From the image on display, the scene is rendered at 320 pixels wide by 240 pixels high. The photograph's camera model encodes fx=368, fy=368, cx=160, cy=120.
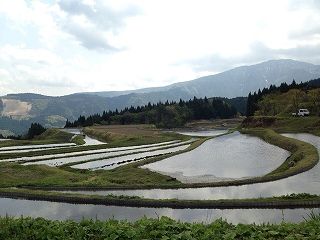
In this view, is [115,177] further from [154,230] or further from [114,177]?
[154,230]

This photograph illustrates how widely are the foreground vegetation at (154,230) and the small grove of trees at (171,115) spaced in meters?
142

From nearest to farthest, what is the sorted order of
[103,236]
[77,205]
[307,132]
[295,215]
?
[103,236] → [295,215] → [77,205] → [307,132]

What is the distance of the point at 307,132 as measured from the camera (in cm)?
8719

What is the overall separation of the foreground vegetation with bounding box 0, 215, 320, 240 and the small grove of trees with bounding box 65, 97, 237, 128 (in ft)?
465

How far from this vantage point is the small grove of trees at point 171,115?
6511 inches

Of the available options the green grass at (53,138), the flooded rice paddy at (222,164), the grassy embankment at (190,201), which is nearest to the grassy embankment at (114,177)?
the grassy embankment at (190,201)

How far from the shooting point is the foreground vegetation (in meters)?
15.3

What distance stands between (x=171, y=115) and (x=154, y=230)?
150 m

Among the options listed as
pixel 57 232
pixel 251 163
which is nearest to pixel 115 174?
pixel 251 163

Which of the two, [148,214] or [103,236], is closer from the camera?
[103,236]

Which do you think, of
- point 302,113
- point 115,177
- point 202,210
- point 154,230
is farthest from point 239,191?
point 302,113

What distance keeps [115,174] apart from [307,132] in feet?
196

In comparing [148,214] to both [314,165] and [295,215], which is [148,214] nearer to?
[295,215]

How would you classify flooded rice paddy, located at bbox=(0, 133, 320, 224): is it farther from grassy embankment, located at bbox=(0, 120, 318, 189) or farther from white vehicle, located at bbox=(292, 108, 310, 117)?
white vehicle, located at bbox=(292, 108, 310, 117)
